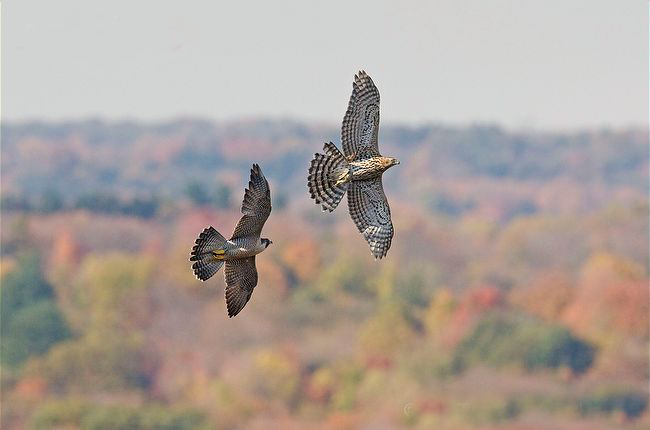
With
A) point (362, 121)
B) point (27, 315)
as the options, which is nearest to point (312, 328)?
point (27, 315)

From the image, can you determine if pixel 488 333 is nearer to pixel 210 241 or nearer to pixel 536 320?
pixel 536 320

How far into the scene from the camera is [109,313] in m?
139

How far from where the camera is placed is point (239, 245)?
56.1 feet

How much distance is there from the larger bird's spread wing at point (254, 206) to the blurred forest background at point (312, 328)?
9936 centimetres

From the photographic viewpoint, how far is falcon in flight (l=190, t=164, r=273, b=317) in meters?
16.5

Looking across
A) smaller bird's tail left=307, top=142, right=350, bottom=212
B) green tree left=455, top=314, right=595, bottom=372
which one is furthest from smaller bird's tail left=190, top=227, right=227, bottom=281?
green tree left=455, top=314, right=595, bottom=372

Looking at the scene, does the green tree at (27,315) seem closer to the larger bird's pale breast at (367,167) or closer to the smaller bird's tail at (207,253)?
the larger bird's pale breast at (367,167)


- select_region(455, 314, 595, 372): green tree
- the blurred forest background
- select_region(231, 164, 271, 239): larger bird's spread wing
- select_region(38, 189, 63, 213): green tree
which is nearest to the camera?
select_region(231, 164, 271, 239): larger bird's spread wing

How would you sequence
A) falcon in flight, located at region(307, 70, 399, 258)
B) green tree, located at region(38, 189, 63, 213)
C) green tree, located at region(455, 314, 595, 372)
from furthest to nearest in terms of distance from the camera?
green tree, located at region(38, 189, 63, 213) → green tree, located at region(455, 314, 595, 372) → falcon in flight, located at region(307, 70, 399, 258)

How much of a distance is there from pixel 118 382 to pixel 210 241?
110346 mm

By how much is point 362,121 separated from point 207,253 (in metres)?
3.61

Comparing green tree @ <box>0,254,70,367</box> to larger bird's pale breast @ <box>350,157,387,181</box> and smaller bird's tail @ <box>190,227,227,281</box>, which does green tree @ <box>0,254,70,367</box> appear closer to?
larger bird's pale breast @ <box>350,157,387,181</box>

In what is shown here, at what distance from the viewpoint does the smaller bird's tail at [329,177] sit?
1788 centimetres

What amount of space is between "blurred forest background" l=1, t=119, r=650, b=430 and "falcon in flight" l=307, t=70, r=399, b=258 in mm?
97048
